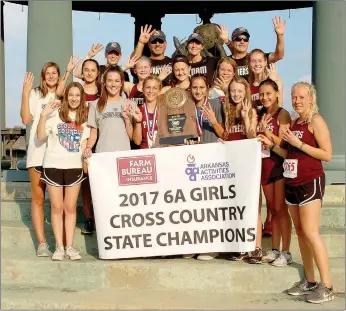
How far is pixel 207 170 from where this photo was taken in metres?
6.46

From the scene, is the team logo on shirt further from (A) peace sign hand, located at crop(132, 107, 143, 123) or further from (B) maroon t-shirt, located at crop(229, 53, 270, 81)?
(B) maroon t-shirt, located at crop(229, 53, 270, 81)

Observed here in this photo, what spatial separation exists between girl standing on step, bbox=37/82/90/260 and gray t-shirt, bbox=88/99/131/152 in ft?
0.47

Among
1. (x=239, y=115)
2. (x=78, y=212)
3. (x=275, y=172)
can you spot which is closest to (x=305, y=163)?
(x=275, y=172)

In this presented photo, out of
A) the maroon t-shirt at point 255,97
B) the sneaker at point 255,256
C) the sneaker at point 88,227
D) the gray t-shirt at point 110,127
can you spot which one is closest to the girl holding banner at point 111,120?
the gray t-shirt at point 110,127

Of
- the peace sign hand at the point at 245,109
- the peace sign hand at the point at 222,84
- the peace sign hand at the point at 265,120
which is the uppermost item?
the peace sign hand at the point at 222,84

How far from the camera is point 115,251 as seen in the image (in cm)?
654

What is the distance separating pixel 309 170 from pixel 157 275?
197cm

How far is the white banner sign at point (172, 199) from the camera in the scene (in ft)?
20.9

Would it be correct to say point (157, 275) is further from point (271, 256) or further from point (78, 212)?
point (78, 212)

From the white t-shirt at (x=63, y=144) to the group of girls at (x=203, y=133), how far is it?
0.01m

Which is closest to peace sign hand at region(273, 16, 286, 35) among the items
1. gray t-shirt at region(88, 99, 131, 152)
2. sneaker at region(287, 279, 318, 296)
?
gray t-shirt at region(88, 99, 131, 152)

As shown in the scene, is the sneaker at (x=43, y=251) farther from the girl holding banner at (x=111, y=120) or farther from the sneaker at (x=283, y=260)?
the sneaker at (x=283, y=260)

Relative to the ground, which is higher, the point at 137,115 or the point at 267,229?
the point at 137,115

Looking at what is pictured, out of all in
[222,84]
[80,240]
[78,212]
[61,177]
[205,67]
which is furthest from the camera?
[78,212]
